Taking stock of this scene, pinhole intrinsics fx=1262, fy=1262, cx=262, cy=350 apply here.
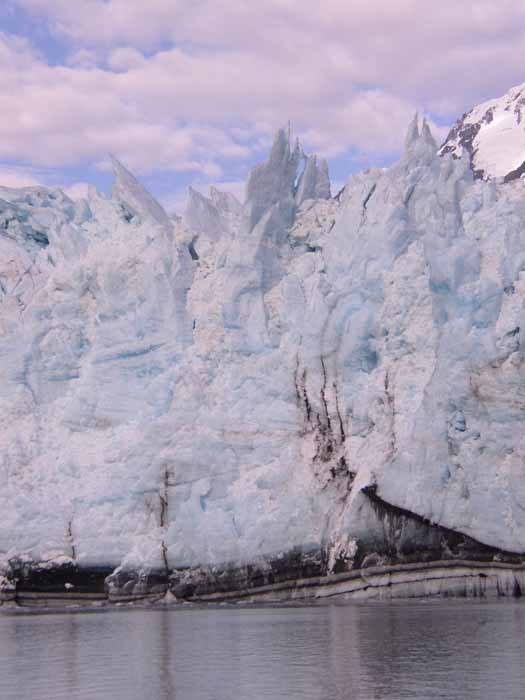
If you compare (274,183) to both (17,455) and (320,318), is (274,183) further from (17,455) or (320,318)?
(17,455)

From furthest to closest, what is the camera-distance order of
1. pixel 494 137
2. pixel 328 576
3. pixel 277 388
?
pixel 494 137 → pixel 277 388 → pixel 328 576

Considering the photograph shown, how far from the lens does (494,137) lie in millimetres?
82438

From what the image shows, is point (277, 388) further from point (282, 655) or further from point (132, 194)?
point (282, 655)

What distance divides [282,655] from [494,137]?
216ft

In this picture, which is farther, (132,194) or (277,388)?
(132,194)

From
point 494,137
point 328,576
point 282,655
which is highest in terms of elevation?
point 494,137

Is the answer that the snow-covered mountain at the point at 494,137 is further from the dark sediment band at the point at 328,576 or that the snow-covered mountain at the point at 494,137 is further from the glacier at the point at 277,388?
the dark sediment band at the point at 328,576

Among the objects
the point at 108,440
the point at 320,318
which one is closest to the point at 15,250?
the point at 108,440

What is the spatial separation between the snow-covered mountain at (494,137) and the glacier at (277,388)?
34507 mm

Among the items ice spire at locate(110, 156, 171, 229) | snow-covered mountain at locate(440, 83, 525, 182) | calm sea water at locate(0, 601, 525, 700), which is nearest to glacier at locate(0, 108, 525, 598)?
ice spire at locate(110, 156, 171, 229)

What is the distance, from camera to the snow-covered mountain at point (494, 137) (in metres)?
74.7

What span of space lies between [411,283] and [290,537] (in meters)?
7.14

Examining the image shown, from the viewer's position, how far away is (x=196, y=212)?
1556 inches

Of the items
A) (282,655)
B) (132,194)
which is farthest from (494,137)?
(282,655)
